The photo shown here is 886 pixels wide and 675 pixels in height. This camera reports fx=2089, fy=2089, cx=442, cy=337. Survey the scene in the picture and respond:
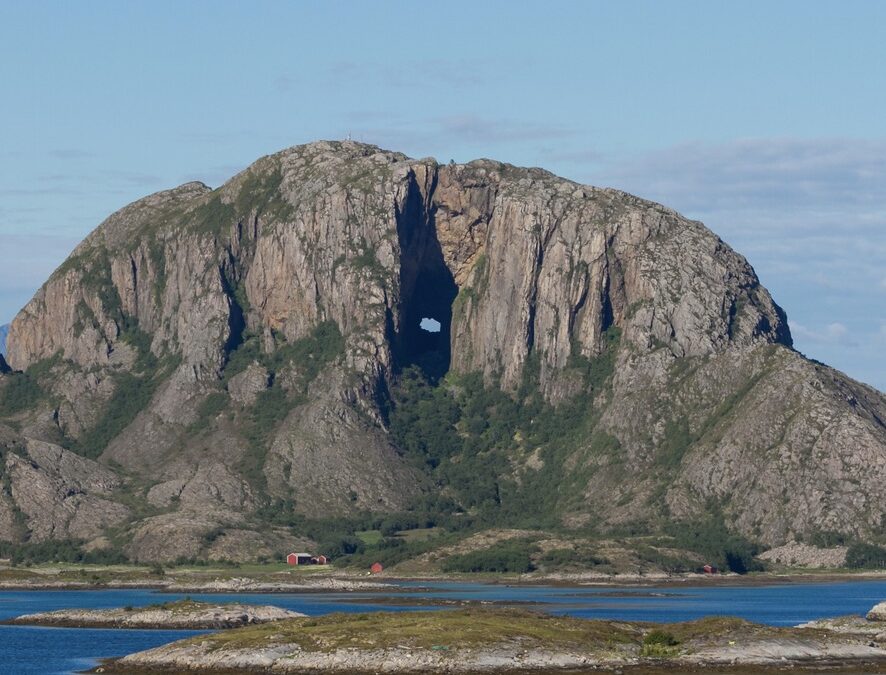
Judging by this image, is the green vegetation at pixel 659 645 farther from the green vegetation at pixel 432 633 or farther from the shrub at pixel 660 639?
the green vegetation at pixel 432 633

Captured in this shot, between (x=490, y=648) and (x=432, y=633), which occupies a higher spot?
(x=432, y=633)

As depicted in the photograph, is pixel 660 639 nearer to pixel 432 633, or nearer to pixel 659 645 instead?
pixel 659 645

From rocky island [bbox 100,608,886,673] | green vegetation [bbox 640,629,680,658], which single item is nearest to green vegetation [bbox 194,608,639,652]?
rocky island [bbox 100,608,886,673]

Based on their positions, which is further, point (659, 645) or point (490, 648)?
point (659, 645)

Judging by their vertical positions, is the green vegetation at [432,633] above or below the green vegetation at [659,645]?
above

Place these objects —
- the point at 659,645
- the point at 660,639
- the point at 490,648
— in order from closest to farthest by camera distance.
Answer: the point at 490,648, the point at 659,645, the point at 660,639

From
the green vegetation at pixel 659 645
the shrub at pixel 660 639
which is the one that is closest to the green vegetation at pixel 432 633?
the shrub at pixel 660 639

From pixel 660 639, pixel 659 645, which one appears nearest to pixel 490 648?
pixel 659 645

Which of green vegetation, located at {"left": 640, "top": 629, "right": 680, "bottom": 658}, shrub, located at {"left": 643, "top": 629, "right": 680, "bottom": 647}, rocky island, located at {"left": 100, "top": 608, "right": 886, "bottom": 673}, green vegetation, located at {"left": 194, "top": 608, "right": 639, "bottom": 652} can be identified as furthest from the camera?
shrub, located at {"left": 643, "top": 629, "right": 680, "bottom": 647}

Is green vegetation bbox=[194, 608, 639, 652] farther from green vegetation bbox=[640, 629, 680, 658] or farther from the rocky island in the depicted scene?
green vegetation bbox=[640, 629, 680, 658]
